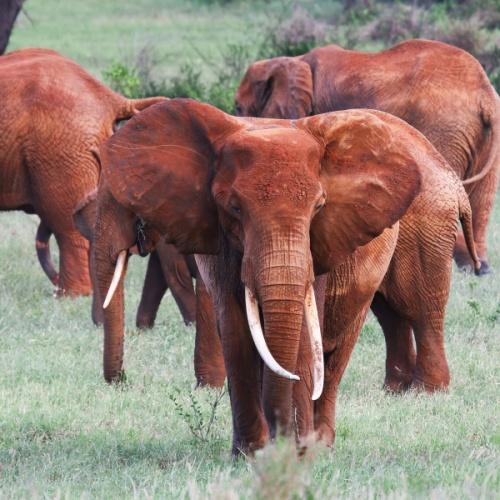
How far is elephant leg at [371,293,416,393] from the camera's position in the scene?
7871mm

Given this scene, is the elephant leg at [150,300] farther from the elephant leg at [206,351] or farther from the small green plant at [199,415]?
the small green plant at [199,415]

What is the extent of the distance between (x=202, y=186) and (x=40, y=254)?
646 centimetres

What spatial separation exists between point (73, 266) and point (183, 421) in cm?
459

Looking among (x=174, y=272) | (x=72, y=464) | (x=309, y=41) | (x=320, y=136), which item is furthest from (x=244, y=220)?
(x=309, y=41)

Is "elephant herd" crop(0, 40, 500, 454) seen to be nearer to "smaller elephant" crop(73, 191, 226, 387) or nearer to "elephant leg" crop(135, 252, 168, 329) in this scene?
"smaller elephant" crop(73, 191, 226, 387)

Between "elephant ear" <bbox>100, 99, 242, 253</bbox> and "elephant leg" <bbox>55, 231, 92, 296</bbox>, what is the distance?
533 centimetres

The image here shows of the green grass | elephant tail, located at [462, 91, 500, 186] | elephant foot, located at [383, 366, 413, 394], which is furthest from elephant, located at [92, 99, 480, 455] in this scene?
elephant tail, located at [462, 91, 500, 186]

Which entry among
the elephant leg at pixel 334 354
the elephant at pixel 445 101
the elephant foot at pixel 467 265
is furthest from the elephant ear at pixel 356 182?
the elephant foot at pixel 467 265

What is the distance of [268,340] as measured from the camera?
5.11 metres

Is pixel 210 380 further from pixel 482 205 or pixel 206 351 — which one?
pixel 482 205

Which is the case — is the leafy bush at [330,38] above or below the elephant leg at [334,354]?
below

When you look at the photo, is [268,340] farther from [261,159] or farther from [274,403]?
[261,159]

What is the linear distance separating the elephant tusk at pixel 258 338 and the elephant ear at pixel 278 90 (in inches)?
312

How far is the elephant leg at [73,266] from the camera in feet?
36.6
